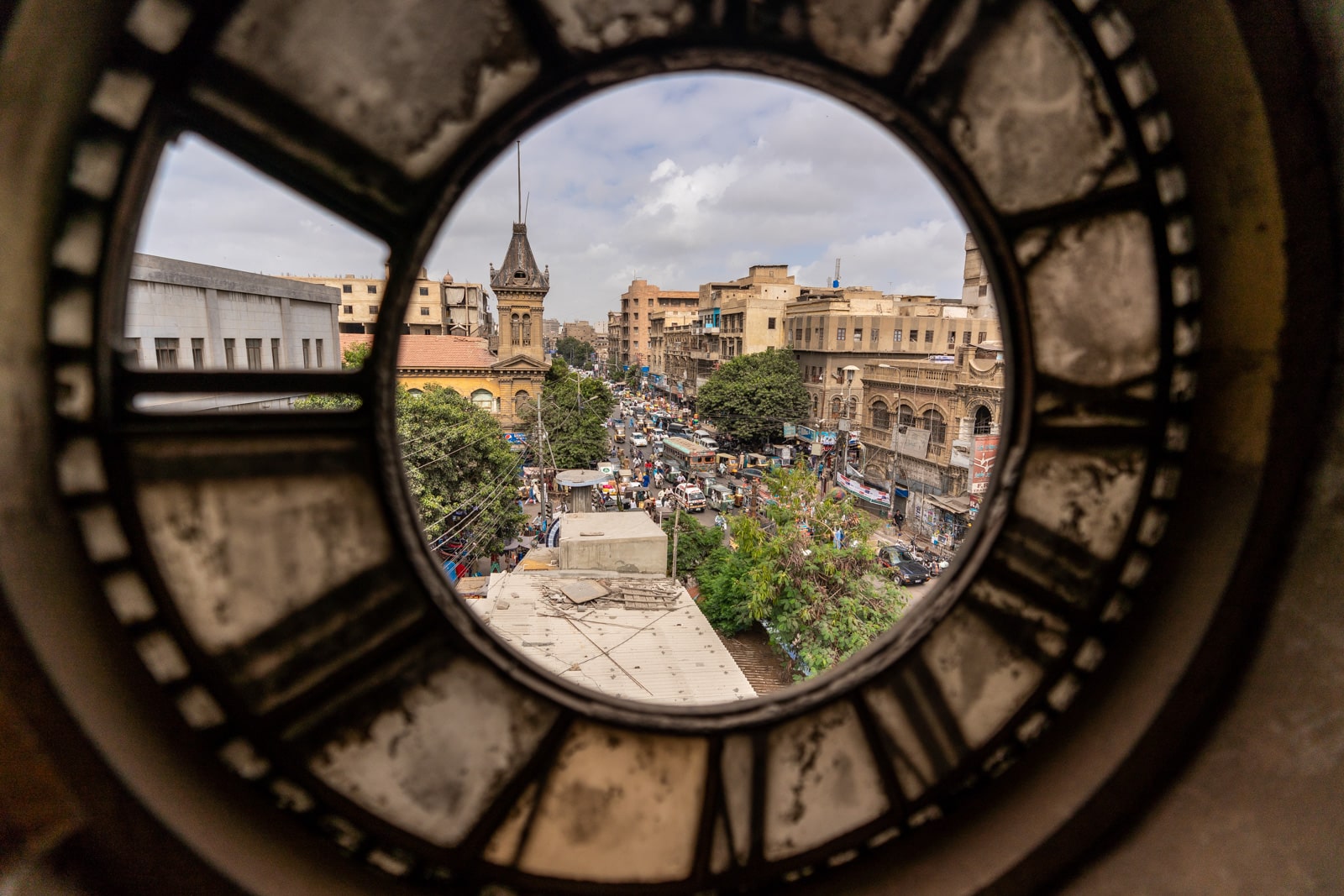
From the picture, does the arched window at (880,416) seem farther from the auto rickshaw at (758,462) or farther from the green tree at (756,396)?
the green tree at (756,396)

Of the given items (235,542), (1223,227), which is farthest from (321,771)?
(1223,227)

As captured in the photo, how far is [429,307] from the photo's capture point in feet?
130

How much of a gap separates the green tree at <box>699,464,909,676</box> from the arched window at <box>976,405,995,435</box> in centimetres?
858

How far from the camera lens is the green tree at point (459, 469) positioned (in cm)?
1538

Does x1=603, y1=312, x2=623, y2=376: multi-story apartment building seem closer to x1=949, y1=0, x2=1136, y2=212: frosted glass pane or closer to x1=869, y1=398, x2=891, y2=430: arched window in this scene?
x1=869, y1=398, x2=891, y2=430: arched window

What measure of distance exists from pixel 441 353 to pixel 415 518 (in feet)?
106

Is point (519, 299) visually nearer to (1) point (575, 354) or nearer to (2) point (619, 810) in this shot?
(2) point (619, 810)

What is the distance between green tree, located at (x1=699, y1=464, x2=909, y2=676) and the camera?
36.7ft

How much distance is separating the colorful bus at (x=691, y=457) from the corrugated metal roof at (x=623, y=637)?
61.6 feet

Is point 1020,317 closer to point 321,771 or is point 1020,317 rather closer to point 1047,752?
point 1047,752

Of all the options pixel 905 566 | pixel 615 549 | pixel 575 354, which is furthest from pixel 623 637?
pixel 575 354

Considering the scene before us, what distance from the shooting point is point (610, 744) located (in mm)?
1234

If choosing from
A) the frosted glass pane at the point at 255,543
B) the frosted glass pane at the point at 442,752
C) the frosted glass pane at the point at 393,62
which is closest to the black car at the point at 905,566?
the frosted glass pane at the point at 442,752

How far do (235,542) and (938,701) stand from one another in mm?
1380
